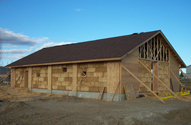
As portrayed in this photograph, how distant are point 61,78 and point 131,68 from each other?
21.3ft

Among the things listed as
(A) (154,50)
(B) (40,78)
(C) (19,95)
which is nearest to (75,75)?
(B) (40,78)

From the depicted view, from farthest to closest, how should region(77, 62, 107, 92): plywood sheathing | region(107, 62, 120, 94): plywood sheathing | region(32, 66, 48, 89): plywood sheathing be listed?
region(32, 66, 48, 89): plywood sheathing → region(77, 62, 107, 92): plywood sheathing → region(107, 62, 120, 94): plywood sheathing

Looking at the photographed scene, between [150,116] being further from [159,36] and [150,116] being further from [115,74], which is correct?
[159,36]

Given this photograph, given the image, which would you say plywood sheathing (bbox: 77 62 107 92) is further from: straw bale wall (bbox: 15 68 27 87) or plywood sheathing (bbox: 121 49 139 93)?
straw bale wall (bbox: 15 68 27 87)

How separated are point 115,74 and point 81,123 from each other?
731 centimetres

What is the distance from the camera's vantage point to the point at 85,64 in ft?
52.9

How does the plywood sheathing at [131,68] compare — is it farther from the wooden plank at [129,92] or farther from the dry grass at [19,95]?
the dry grass at [19,95]

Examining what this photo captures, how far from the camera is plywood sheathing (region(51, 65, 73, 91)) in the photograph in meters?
17.2

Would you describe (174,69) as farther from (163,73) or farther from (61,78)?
(61,78)

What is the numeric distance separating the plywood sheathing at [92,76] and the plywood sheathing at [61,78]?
1002 mm

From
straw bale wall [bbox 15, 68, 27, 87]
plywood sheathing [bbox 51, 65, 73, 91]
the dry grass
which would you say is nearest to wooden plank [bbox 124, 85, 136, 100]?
plywood sheathing [bbox 51, 65, 73, 91]

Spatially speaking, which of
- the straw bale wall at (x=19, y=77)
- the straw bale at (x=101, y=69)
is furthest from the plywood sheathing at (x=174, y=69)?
the straw bale wall at (x=19, y=77)

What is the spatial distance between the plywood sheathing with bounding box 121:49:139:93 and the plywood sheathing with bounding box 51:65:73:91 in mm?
4987

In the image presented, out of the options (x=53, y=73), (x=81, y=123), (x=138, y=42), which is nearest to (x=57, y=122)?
(x=81, y=123)
